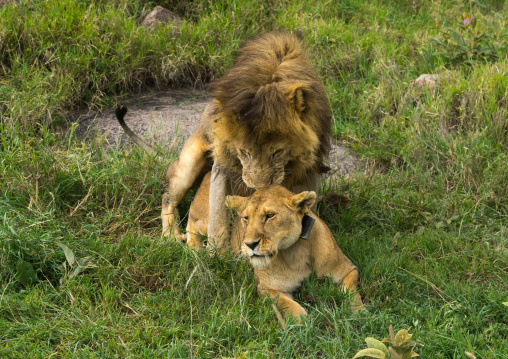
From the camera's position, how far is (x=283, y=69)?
346cm

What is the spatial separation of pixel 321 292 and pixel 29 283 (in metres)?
1.54

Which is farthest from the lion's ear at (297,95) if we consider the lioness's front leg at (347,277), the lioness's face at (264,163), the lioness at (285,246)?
the lioness's front leg at (347,277)

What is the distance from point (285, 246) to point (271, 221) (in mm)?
179

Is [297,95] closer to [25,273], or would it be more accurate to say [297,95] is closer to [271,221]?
[271,221]

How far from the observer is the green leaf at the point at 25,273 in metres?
3.27

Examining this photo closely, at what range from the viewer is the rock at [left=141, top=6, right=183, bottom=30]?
231 inches

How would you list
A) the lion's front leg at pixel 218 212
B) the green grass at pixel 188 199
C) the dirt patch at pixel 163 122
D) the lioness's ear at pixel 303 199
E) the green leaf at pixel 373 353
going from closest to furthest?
the green leaf at pixel 373 353, the green grass at pixel 188 199, the lioness's ear at pixel 303 199, the lion's front leg at pixel 218 212, the dirt patch at pixel 163 122

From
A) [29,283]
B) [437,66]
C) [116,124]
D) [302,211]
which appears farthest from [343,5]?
[29,283]

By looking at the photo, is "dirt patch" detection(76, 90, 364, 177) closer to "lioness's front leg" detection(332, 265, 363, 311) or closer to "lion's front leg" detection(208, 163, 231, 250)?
"lion's front leg" detection(208, 163, 231, 250)

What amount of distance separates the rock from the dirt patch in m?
0.72

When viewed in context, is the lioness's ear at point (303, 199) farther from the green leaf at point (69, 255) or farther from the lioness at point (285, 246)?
the green leaf at point (69, 255)

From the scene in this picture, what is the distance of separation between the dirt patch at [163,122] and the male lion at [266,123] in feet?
3.44

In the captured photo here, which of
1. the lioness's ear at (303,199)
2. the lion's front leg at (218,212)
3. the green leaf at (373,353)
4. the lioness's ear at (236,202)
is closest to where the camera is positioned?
the green leaf at (373,353)

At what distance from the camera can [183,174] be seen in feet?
13.8
